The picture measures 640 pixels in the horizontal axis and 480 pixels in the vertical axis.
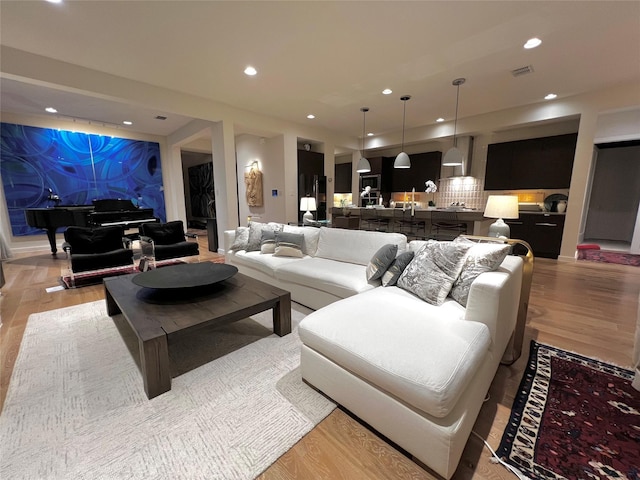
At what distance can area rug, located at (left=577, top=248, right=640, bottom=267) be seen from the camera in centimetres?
505

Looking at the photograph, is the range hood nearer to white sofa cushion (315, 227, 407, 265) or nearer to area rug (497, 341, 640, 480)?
white sofa cushion (315, 227, 407, 265)

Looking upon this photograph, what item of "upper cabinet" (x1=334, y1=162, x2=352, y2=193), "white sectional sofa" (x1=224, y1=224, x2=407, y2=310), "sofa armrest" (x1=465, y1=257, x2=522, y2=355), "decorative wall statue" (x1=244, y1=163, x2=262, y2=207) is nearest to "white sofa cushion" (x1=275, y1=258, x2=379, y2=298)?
"white sectional sofa" (x1=224, y1=224, x2=407, y2=310)

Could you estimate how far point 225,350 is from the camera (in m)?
2.14

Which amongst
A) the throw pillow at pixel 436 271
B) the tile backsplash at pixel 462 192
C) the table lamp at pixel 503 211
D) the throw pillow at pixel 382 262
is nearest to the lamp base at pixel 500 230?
the table lamp at pixel 503 211

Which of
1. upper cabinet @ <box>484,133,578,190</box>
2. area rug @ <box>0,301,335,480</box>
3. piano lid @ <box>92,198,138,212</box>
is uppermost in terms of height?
upper cabinet @ <box>484,133,578,190</box>

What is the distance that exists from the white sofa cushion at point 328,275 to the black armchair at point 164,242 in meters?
2.43

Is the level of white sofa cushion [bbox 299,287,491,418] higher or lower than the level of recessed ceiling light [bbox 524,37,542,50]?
lower

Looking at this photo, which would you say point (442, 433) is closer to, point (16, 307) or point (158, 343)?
point (158, 343)

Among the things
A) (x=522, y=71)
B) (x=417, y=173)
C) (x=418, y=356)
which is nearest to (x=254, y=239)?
(x=418, y=356)

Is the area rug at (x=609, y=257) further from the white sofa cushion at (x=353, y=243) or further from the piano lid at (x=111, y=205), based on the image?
the piano lid at (x=111, y=205)

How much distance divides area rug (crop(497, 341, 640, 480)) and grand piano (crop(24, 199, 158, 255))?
19.7 feet

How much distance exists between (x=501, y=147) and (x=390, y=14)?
482cm

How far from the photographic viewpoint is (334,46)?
10.4 feet

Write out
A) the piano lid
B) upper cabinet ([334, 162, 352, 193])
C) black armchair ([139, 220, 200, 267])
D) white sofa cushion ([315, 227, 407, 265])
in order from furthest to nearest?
upper cabinet ([334, 162, 352, 193]) < the piano lid < black armchair ([139, 220, 200, 267]) < white sofa cushion ([315, 227, 407, 265])
